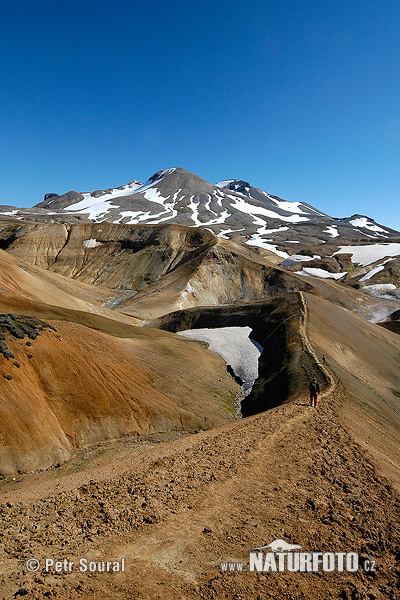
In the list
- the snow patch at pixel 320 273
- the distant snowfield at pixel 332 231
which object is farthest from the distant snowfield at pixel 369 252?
the distant snowfield at pixel 332 231

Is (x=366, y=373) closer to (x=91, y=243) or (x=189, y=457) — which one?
(x=189, y=457)

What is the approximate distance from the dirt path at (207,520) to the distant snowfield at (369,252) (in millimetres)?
101193

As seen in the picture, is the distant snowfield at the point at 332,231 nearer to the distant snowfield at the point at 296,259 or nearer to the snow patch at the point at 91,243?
the distant snowfield at the point at 296,259

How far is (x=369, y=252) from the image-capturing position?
112m

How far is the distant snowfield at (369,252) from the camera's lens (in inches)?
4102

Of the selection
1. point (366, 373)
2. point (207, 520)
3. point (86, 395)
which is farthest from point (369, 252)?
point (207, 520)

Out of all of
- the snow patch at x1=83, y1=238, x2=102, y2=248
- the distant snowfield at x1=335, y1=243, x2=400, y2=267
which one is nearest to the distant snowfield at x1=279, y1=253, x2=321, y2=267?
the distant snowfield at x1=335, y1=243, x2=400, y2=267

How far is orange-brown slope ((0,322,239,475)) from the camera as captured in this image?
42.5 ft

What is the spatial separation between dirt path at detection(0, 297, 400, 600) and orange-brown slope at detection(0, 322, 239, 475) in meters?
1.67

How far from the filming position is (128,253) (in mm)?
→ 81188

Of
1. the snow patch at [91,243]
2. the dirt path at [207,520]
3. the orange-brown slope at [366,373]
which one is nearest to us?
the dirt path at [207,520]

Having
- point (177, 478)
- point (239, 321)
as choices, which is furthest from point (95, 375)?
point (239, 321)

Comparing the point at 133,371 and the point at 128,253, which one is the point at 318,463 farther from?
the point at 128,253

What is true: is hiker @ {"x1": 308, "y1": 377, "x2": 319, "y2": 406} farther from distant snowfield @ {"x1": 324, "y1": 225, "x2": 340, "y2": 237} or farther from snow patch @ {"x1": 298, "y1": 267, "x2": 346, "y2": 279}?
distant snowfield @ {"x1": 324, "y1": 225, "x2": 340, "y2": 237}
